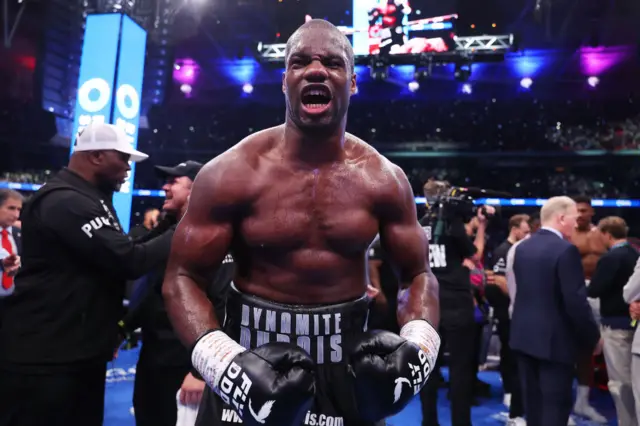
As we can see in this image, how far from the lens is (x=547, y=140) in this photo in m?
13.9

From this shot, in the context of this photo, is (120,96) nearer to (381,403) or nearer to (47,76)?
(381,403)

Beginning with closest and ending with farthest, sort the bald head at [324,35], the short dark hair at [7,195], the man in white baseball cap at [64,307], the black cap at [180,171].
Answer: the bald head at [324,35] → the man in white baseball cap at [64,307] → the black cap at [180,171] → the short dark hair at [7,195]

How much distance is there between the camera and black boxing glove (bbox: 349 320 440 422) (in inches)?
43.2

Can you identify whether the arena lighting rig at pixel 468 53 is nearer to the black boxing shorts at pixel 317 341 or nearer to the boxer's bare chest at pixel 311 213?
the boxer's bare chest at pixel 311 213

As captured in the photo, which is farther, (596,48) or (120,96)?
(596,48)

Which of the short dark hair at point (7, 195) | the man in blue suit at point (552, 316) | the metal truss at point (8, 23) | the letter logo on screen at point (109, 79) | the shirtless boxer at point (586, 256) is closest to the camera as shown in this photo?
the man in blue suit at point (552, 316)

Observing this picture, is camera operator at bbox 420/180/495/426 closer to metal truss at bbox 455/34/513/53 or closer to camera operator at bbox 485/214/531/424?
camera operator at bbox 485/214/531/424

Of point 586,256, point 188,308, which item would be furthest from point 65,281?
point 586,256

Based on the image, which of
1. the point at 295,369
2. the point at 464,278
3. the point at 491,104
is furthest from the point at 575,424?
the point at 491,104

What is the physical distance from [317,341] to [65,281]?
3.90 feet

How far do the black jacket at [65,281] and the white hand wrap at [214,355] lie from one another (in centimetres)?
98

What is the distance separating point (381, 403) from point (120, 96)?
4.43m

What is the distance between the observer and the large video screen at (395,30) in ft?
31.4

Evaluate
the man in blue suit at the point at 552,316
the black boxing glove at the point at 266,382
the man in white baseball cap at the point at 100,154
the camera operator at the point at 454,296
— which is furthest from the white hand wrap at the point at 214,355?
the camera operator at the point at 454,296
